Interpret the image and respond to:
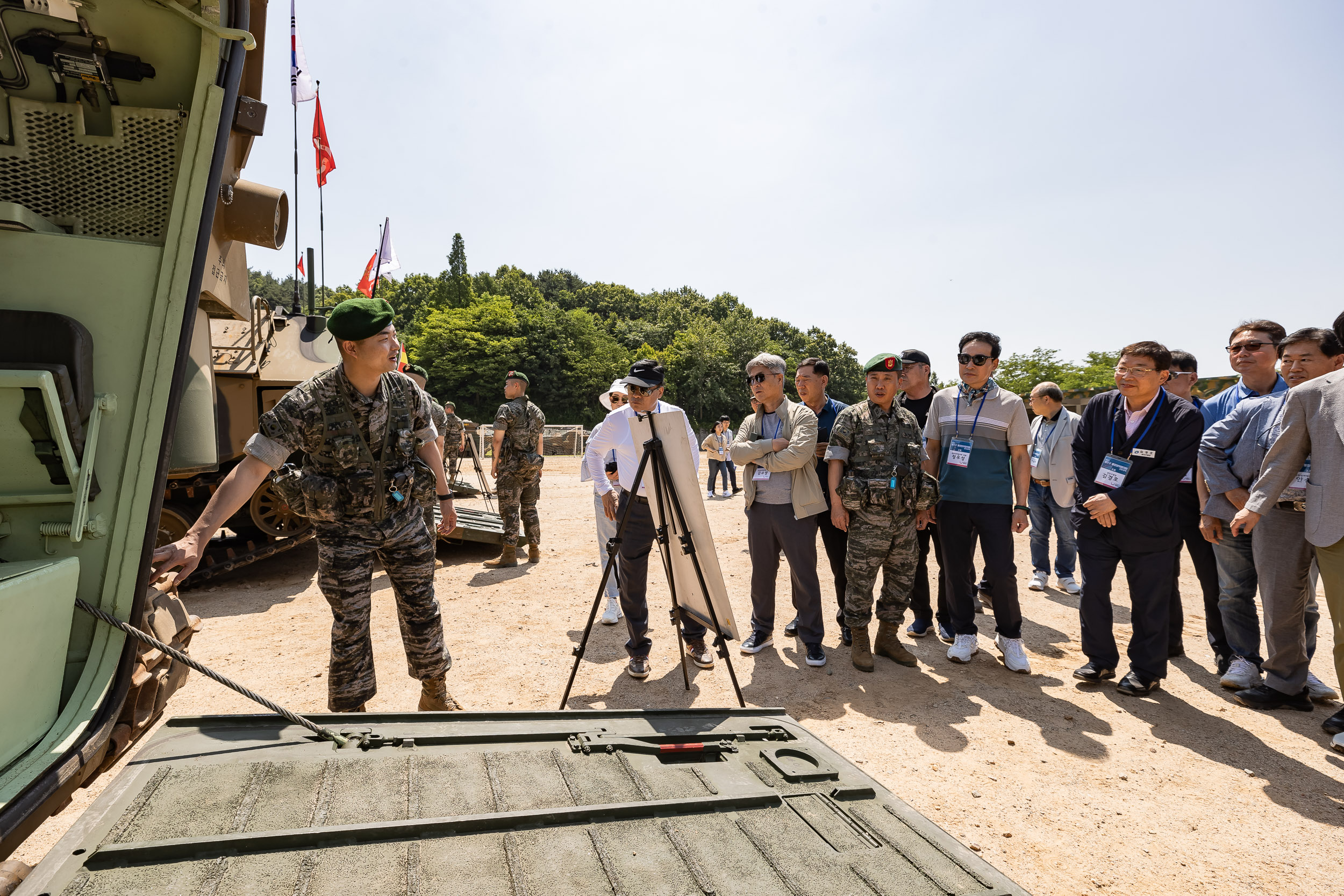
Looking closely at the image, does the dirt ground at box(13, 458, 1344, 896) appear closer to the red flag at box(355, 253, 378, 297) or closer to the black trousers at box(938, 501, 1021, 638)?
the black trousers at box(938, 501, 1021, 638)

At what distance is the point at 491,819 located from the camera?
1751mm

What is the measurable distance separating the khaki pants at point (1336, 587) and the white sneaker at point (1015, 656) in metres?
1.56

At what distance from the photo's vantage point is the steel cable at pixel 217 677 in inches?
85.5

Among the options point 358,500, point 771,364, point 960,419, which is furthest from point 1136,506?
point 358,500

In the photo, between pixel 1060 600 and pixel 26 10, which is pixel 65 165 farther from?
pixel 1060 600

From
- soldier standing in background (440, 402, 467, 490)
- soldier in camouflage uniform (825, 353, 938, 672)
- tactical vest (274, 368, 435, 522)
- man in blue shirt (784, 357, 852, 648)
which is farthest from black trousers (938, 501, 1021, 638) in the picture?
soldier standing in background (440, 402, 467, 490)

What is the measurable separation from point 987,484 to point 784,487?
1.35 m

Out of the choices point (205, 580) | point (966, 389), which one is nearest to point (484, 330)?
point (205, 580)

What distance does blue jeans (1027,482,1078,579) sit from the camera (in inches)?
267

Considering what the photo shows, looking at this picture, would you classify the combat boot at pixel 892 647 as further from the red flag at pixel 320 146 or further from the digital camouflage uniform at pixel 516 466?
the red flag at pixel 320 146

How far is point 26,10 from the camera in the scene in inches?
86.9

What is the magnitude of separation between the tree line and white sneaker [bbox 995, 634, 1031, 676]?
2801cm

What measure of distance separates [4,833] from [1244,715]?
5.41m

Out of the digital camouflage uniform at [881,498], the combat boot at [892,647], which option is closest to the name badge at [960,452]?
the digital camouflage uniform at [881,498]
